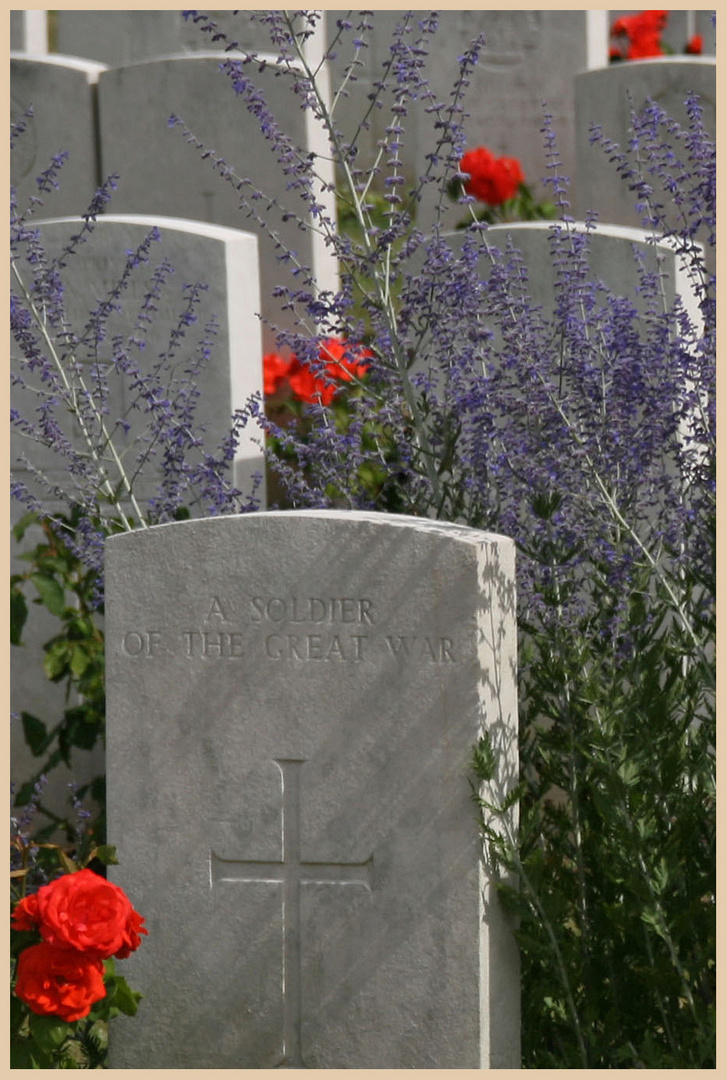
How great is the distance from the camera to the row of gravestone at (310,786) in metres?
3.00

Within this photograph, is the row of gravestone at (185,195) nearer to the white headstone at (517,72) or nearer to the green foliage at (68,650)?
the green foliage at (68,650)

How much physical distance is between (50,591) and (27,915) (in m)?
1.50

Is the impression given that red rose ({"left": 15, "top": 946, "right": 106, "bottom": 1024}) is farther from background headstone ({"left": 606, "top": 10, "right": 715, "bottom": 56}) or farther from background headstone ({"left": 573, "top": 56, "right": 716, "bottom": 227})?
background headstone ({"left": 606, "top": 10, "right": 715, "bottom": 56})

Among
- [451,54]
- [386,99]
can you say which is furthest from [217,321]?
[386,99]

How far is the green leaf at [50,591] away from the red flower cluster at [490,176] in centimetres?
337

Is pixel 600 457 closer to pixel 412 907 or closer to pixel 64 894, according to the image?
pixel 412 907

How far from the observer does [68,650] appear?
4.39 meters

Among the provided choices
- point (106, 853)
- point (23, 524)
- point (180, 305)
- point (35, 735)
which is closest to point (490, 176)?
point (180, 305)

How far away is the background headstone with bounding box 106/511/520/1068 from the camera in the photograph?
3.00 meters

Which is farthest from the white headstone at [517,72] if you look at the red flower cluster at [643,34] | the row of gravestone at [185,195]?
the red flower cluster at [643,34]

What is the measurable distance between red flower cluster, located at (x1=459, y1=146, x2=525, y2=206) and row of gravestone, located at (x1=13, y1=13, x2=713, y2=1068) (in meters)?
4.24

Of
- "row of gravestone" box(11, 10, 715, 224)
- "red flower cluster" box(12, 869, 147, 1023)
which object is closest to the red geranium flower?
"red flower cluster" box(12, 869, 147, 1023)

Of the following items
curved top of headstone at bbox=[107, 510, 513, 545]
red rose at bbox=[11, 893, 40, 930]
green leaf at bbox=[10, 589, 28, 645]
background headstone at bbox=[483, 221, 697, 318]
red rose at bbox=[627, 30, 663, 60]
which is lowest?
red rose at bbox=[11, 893, 40, 930]

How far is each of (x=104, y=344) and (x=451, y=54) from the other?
3.71 meters
